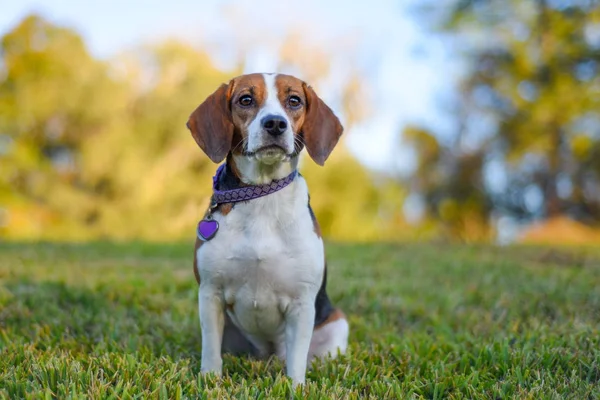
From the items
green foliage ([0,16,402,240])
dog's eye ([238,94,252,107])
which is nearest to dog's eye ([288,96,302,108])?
dog's eye ([238,94,252,107])

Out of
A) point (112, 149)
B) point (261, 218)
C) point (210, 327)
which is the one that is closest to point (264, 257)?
point (261, 218)

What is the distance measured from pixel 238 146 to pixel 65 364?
4.37 feet

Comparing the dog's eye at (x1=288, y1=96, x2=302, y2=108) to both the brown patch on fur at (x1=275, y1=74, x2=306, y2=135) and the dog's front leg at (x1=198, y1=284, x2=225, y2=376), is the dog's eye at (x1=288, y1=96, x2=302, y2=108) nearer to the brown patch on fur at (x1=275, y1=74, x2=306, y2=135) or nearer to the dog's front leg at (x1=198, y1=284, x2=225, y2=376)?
the brown patch on fur at (x1=275, y1=74, x2=306, y2=135)

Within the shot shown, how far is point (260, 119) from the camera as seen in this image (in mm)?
2998

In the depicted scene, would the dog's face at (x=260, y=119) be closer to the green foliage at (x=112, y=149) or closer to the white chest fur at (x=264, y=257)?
the white chest fur at (x=264, y=257)

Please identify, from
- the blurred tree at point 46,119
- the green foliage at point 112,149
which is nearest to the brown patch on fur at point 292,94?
the green foliage at point 112,149

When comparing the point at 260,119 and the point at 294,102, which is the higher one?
the point at 294,102

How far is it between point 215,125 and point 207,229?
527 mm

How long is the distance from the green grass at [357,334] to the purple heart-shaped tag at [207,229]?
0.66 m

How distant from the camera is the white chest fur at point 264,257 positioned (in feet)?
9.87

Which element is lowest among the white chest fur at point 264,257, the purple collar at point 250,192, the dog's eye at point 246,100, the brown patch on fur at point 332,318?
the brown patch on fur at point 332,318

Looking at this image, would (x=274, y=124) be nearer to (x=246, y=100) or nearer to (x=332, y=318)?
(x=246, y=100)

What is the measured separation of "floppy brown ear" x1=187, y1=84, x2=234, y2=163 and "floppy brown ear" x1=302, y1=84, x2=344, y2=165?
404mm

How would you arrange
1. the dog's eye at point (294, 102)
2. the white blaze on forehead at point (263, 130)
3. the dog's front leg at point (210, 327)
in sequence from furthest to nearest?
the dog's eye at point (294, 102), the dog's front leg at point (210, 327), the white blaze on forehead at point (263, 130)
